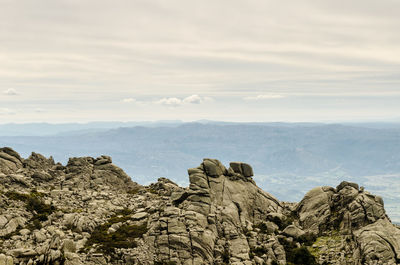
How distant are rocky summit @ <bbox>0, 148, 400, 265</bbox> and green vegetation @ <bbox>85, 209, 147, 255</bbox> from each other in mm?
180

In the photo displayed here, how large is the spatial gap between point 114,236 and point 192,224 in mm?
14237

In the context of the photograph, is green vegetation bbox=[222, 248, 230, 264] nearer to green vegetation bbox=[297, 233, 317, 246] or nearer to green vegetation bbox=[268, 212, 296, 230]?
green vegetation bbox=[297, 233, 317, 246]

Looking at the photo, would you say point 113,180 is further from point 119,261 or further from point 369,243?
point 369,243

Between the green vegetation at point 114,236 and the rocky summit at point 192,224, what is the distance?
0.18 metres

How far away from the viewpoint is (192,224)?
6378 cm

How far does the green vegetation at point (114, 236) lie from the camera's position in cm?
5869

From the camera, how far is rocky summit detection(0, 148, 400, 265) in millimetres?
57219

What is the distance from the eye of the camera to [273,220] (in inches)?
2926

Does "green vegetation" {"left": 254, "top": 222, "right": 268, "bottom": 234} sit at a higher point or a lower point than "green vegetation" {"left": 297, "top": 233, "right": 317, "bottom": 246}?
higher

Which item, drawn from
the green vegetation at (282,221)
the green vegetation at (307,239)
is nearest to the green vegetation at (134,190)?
the green vegetation at (282,221)

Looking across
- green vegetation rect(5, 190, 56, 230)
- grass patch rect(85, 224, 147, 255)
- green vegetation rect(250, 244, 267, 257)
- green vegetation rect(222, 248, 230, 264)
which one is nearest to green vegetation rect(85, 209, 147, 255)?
grass patch rect(85, 224, 147, 255)

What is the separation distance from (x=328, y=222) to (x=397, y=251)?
619 inches

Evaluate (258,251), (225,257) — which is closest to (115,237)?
(225,257)

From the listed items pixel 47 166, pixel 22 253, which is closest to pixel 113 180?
pixel 47 166
